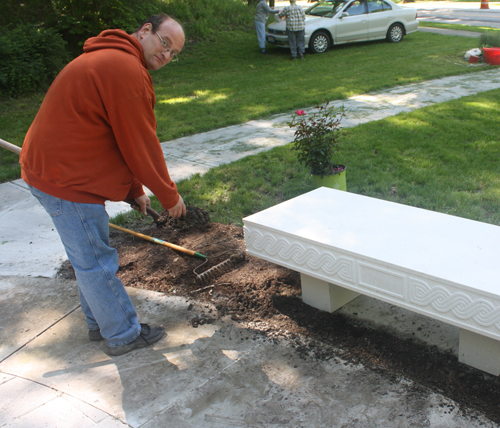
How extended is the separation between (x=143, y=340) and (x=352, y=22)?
43.5ft

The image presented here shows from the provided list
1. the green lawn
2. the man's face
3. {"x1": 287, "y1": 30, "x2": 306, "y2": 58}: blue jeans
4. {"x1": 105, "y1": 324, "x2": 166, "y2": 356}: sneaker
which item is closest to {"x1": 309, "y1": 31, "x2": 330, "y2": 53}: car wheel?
the green lawn

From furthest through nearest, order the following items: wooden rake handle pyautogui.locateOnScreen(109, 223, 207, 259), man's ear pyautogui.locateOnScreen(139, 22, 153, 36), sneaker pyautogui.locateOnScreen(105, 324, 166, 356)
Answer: wooden rake handle pyautogui.locateOnScreen(109, 223, 207, 259), sneaker pyautogui.locateOnScreen(105, 324, 166, 356), man's ear pyautogui.locateOnScreen(139, 22, 153, 36)

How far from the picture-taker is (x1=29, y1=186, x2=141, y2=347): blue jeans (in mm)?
2488

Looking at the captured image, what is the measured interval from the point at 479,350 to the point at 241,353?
1.29 meters

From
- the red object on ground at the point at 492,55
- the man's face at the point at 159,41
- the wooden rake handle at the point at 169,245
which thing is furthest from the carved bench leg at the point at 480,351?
the red object on ground at the point at 492,55

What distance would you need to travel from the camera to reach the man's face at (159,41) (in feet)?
7.96

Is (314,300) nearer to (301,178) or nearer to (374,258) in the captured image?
(374,258)

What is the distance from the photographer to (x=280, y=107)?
8.10m

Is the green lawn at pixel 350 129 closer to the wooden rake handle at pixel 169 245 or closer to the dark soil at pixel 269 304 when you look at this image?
the dark soil at pixel 269 304

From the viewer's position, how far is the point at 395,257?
2.46 m

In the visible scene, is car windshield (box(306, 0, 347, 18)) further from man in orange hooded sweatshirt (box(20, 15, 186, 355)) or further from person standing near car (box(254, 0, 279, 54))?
man in orange hooded sweatshirt (box(20, 15, 186, 355))

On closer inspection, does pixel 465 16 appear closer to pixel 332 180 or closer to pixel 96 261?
pixel 332 180

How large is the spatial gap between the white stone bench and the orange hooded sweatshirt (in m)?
0.94

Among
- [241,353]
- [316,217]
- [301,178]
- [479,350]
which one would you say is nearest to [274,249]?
[316,217]
